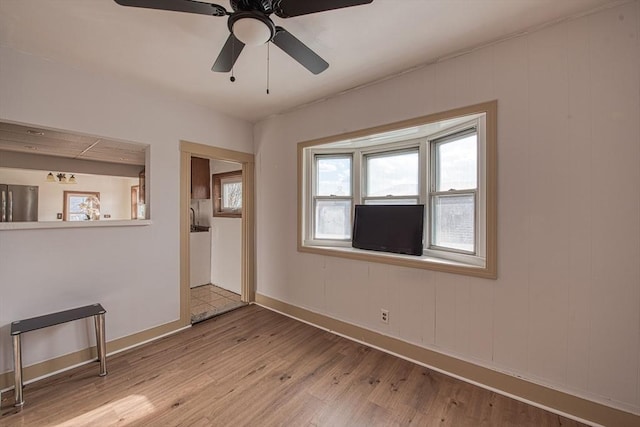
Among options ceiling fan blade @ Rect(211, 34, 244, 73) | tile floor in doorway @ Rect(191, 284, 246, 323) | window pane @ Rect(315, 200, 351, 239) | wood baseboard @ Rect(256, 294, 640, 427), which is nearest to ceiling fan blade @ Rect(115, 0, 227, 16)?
ceiling fan blade @ Rect(211, 34, 244, 73)

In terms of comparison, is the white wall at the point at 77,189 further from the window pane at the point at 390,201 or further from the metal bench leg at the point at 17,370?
the window pane at the point at 390,201

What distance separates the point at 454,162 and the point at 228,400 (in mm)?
2689

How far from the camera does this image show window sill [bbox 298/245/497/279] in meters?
2.03

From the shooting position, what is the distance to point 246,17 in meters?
1.26

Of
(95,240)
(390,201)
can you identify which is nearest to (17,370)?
(95,240)

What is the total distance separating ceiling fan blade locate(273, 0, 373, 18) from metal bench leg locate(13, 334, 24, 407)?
2720mm

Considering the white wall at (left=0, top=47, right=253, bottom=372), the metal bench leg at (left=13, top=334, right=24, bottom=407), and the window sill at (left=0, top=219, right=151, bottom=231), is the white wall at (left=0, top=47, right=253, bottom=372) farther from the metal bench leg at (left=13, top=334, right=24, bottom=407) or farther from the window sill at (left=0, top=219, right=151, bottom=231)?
the metal bench leg at (left=13, top=334, right=24, bottom=407)

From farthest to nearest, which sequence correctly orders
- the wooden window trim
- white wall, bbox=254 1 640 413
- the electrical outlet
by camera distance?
the wooden window trim → the electrical outlet → white wall, bbox=254 1 640 413

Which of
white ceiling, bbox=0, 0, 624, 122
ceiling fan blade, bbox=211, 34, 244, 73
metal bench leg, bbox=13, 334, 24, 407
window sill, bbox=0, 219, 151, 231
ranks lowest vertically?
metal bench leg, bbox=13, 334, 24, 407

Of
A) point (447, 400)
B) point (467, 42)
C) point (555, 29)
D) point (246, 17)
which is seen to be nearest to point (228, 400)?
point (447, 400)

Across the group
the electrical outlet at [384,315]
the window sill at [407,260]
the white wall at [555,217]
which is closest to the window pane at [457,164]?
the white wall at [555,217]

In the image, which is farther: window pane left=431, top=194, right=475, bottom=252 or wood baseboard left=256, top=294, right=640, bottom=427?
window pane left=431, top=194, right=475, bottom=252

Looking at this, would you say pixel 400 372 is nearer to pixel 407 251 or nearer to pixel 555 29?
pixel 407 251

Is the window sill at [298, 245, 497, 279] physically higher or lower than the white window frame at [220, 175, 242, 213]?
lower
